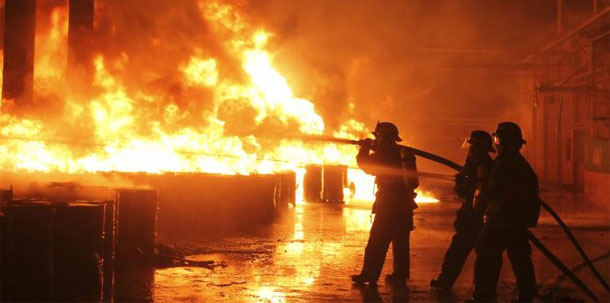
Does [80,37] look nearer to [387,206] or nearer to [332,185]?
[332,185]

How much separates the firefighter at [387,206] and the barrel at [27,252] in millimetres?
3164

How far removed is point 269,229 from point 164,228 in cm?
184

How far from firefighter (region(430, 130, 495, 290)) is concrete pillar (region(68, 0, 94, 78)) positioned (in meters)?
8.84

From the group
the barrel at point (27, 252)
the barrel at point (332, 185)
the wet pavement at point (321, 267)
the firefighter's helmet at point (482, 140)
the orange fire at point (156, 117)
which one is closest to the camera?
the barrel at point (27, 252)

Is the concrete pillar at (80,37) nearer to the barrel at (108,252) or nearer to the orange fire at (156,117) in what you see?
the orange fire at (156,117)

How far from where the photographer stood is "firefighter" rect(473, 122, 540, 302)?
6.40 meters

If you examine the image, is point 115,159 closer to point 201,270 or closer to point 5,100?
point 5,100

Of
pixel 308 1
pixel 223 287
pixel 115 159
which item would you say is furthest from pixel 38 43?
pixel 308 1

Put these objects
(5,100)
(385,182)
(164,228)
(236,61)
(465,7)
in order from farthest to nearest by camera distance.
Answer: (465,7), (236,61), (5,100), (164,228), (385,182)

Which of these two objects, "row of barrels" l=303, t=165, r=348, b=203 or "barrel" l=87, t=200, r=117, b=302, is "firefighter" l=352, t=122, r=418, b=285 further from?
"row of barrels" l=303, t=165, r=348, b=203

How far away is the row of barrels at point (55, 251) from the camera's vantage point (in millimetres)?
5559

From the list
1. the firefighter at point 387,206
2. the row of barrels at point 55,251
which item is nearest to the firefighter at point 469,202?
the firefighter at point 387,206

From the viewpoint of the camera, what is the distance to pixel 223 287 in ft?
23.1

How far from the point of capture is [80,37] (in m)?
13.7
